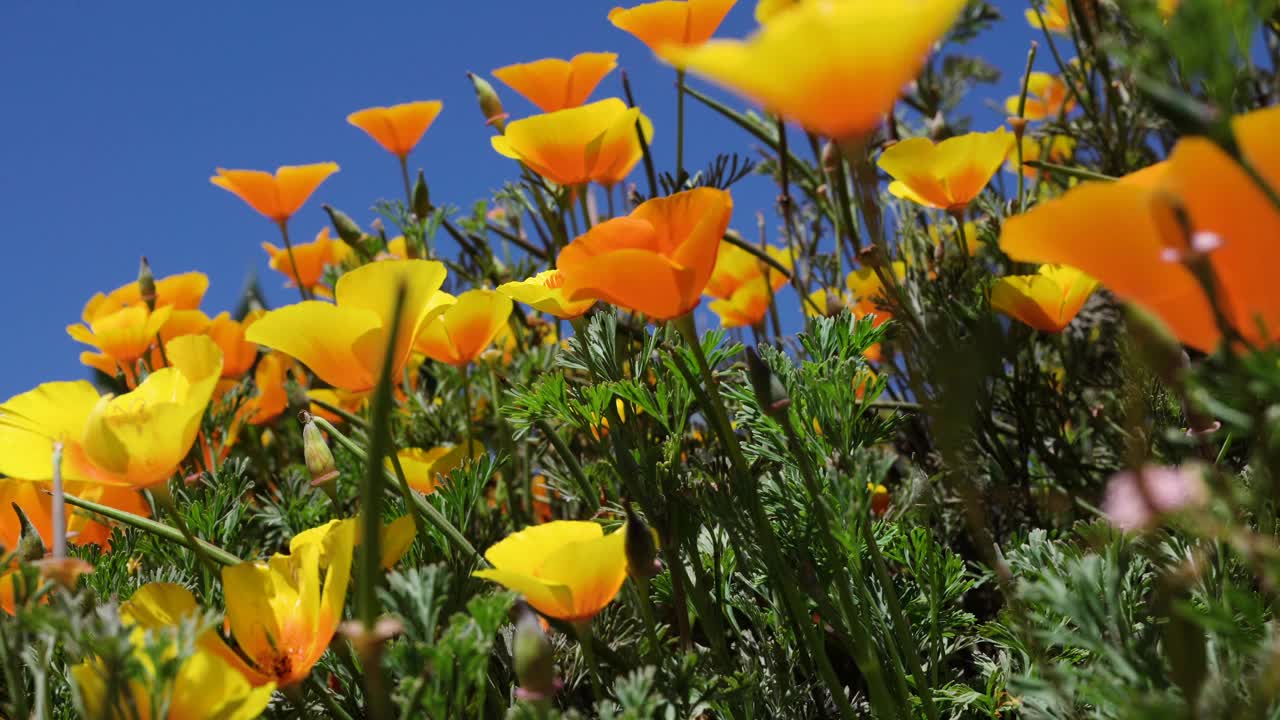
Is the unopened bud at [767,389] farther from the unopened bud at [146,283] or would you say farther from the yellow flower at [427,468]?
the unopened bud at [146,283]

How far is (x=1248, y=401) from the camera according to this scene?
0.42 meters

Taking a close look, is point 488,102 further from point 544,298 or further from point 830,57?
point 830,57

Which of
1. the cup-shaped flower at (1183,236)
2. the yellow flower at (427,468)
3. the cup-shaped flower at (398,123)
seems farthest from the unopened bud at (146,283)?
the cup-shaped flower at (1183,236)

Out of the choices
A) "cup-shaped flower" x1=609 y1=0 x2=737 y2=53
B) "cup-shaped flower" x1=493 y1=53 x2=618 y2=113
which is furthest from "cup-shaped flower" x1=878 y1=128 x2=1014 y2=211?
"cup-shaped flower" x1=493 y1=53 x2=618 y2=113

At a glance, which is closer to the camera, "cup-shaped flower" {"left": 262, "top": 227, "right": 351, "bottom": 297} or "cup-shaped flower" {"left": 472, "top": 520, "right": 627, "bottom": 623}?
"cup-shaped flower" {"left": 472, "top": 520, "right": 627, "bottom": 623}

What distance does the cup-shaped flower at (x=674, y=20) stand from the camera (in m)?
1.14

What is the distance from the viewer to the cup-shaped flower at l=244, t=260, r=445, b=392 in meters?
0.84

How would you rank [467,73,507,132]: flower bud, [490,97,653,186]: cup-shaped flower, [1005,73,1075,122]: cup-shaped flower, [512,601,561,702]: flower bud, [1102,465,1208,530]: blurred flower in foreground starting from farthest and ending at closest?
1. [1005,73,1075,122]: cup-shaped flower
2. [467,73,507,132]: flower bud
3. [490,97,653,186]: cup-shaped flower
4. [512,601,561,702]: flower bud
5. [1102,465,1208,530]: blurred flower in foreground

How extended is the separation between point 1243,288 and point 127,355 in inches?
59.1

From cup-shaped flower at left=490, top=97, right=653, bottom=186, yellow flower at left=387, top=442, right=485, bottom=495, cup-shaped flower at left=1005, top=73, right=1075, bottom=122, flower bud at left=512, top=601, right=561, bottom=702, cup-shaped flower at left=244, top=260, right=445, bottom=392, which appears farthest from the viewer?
cup-shaped flower at left=1005, top=73, right=1075, bottom=122

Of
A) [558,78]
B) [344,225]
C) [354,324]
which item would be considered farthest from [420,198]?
[354,324]

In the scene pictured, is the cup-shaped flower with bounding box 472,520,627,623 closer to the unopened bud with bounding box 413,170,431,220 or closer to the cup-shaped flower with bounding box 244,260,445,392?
the cup-shaped flower with bounding box 244,260,445,392

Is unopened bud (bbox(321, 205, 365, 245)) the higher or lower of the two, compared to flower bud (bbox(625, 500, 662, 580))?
higher

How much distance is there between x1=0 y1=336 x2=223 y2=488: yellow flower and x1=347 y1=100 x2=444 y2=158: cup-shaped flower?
75cm
